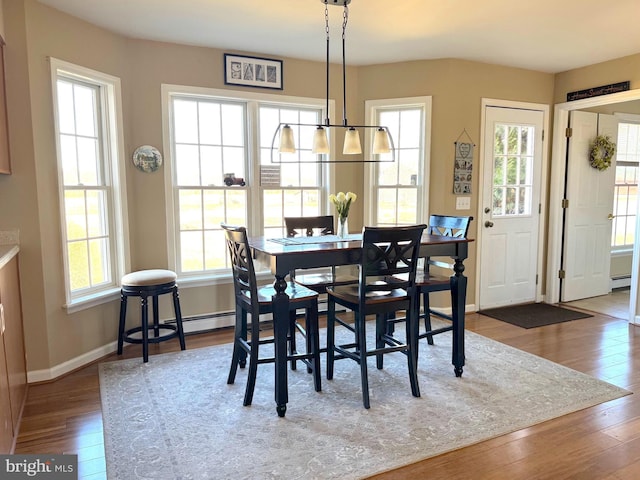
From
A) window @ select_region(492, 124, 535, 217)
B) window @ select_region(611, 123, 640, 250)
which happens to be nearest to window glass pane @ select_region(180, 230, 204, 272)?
window @ select_region(492, 124, 535, 217)

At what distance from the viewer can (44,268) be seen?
2.92 meters

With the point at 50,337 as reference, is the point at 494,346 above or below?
below

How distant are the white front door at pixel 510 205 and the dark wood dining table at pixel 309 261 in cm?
170

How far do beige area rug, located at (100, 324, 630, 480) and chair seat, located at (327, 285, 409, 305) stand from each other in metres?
0.60

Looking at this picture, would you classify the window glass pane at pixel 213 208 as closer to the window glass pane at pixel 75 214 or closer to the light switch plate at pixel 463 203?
the window glass pane at pixel 75 214

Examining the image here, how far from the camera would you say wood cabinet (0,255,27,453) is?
2020mm

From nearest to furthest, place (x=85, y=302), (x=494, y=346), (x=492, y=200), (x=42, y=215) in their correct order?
(x=42, y=215) < (x=85, y=302) < (x=494, y=346) < (x=492, y=200)

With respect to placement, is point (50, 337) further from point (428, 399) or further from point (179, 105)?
point (428, 399)

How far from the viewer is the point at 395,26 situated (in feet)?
11.0

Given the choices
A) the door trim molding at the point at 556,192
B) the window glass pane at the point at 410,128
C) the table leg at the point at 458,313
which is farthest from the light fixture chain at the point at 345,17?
the door trim molding at the point at 556,192

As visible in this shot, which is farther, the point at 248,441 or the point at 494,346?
the point at 494,346

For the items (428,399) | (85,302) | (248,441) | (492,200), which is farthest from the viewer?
(492,200)

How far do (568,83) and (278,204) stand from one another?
329 cm

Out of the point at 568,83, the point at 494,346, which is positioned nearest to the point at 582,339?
the point at 494,346
